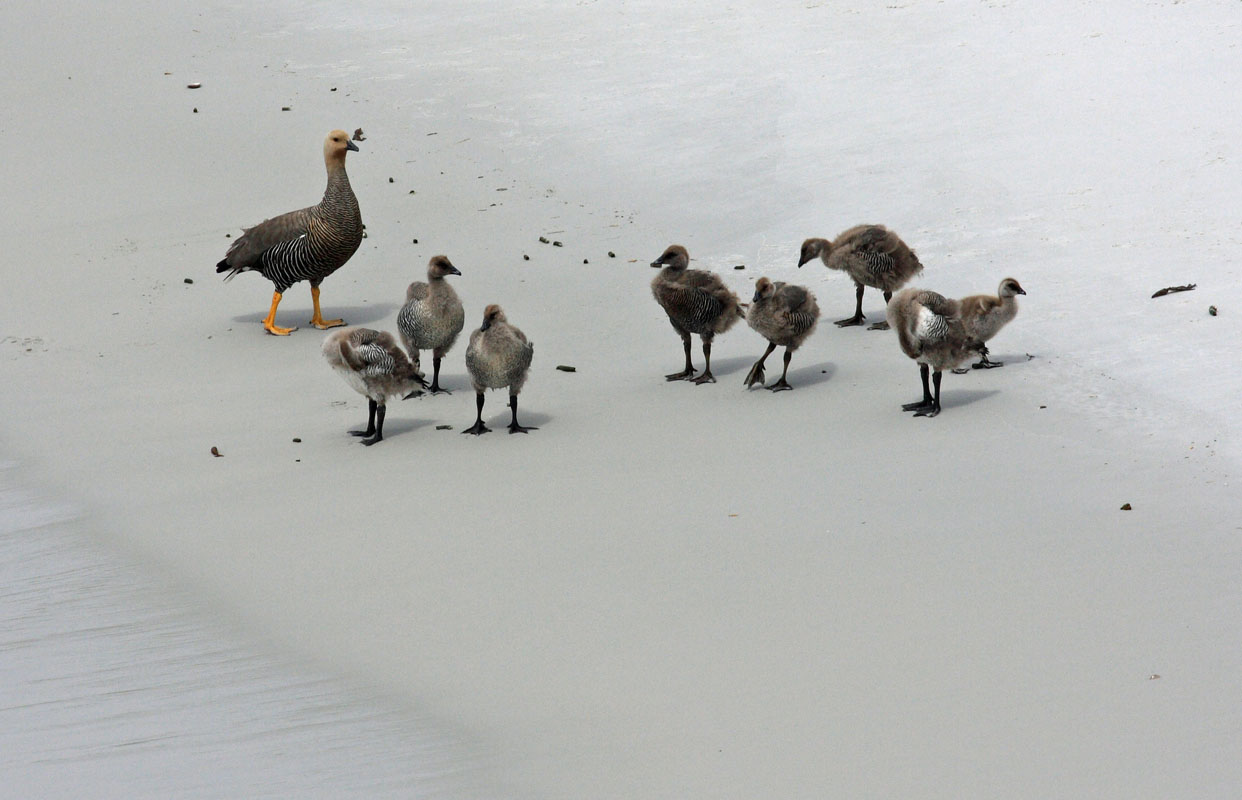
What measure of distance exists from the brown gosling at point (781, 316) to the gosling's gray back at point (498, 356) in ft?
5.66

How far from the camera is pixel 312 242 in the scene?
36.8ft

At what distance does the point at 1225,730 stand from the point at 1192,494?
2.35m

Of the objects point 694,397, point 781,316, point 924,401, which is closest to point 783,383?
point 781,316

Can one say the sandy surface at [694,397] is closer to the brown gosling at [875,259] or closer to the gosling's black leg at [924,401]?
the gosling's black leg at [924,401]

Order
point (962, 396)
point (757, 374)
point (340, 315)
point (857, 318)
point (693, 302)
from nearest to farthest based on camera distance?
1. point (962, 396)
2. point (757, 374)
3. point (693, 302)
4. point (857, 318)
5. point (340, 315)

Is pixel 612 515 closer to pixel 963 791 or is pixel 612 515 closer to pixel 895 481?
pixel 895 481

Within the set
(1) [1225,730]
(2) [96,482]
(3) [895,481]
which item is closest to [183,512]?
Result: (2) [96,482]

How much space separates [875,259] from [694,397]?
7.06 ft

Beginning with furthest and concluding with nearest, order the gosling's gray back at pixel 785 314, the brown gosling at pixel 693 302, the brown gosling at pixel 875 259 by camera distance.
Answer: the brown gosling at pixel 875 259, the brown gosling at pixel 693 302, the gosling's gray back at pixel 785 314

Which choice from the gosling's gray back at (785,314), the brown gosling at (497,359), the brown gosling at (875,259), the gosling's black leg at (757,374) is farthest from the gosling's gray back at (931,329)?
the brown gosling at (497,359)

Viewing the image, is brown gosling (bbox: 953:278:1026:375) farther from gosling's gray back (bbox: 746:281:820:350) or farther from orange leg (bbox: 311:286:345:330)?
orange leg (bbox: 311:286:345:330)

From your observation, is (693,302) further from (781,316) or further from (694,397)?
(694,397)

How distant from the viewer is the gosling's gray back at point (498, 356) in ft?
27.5

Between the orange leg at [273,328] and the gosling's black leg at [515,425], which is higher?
the orange leg at [273,328]
